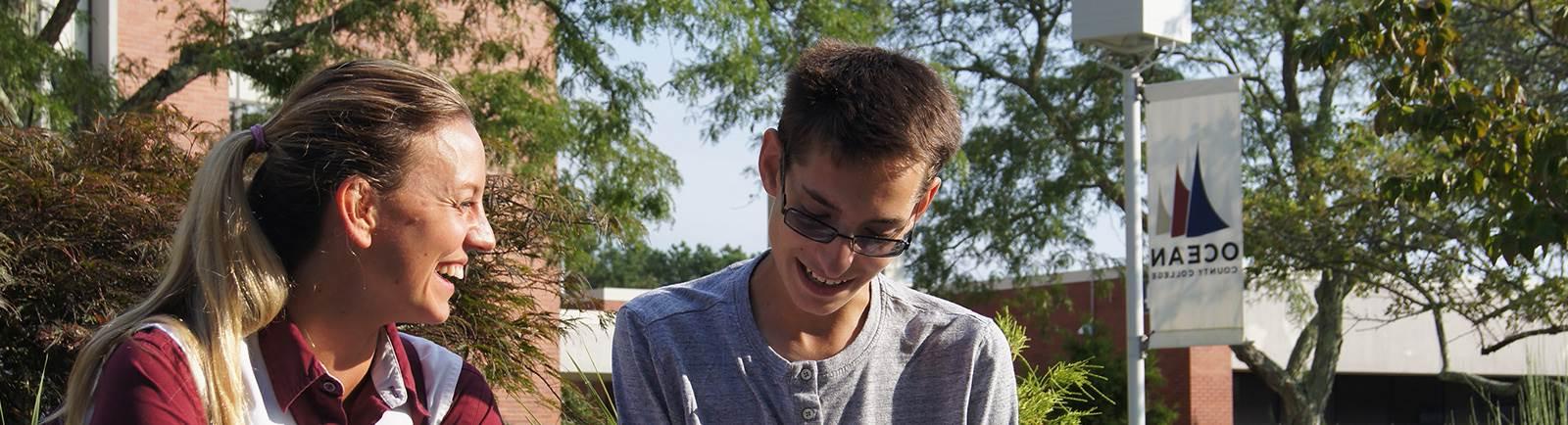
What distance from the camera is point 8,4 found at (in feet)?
37.6

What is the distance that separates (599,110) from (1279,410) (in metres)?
27.7

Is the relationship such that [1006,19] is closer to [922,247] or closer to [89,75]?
[922,247]

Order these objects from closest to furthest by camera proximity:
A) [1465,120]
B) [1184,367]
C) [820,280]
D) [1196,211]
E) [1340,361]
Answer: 1. [820,280]
2. [1465,120]
3. [1196,211]
4. [1184,367]
5. [1340,361]

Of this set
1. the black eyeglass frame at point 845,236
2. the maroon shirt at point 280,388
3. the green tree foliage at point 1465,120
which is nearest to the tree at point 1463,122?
the green tree foliage at point 1465,120

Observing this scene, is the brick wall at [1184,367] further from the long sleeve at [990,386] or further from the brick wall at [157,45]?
the long sleeve at [990,386]

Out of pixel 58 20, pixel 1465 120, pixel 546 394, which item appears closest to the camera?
pixel 546 394

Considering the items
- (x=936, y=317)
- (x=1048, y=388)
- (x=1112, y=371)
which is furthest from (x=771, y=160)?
(x=1112, y=371)

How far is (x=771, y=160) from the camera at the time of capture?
2.45 metres

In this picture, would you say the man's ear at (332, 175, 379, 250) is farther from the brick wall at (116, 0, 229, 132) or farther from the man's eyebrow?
the brick wall at (116, 0, 229, 132)

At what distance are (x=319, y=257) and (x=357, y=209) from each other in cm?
11

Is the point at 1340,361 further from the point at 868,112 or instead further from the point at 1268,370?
the point at 868,112

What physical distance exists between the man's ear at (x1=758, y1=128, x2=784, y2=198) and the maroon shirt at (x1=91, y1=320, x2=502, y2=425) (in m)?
0.69

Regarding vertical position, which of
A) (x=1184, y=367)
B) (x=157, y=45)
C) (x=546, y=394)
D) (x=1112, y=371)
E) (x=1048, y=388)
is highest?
(x=157, y=45)

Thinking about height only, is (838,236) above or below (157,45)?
below
